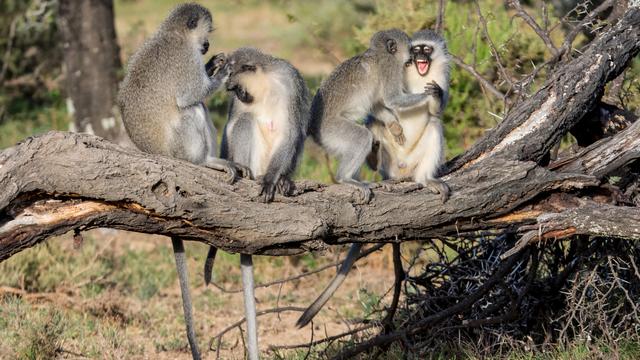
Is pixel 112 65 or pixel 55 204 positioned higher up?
pixel 55 204

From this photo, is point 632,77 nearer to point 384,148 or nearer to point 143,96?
point 384,148

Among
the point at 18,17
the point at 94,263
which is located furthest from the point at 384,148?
the point at 18,17

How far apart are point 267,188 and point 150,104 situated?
125 centimetres

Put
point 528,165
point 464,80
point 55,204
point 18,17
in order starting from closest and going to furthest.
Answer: point 55,204
point 528,165
point 464,80
point 18,17

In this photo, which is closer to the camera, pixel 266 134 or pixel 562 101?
pixel 562 101

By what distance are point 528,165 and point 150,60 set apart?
2295mm

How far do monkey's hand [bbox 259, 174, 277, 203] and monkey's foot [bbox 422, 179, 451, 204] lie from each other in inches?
30.7

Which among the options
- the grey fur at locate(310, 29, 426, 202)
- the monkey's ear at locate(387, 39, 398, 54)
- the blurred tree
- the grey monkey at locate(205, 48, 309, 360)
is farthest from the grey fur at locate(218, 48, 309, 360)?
the blurred tree

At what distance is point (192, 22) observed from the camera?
5.72 m

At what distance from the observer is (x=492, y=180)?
4.70m

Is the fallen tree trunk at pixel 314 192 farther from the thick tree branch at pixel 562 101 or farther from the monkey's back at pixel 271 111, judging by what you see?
the monkey's back at pixel 271 111

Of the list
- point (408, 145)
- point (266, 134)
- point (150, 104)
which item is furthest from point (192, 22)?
point (408, 145)

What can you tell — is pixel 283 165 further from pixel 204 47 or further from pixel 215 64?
pixel 204 47

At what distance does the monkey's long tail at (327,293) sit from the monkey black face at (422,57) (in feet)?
3.96
